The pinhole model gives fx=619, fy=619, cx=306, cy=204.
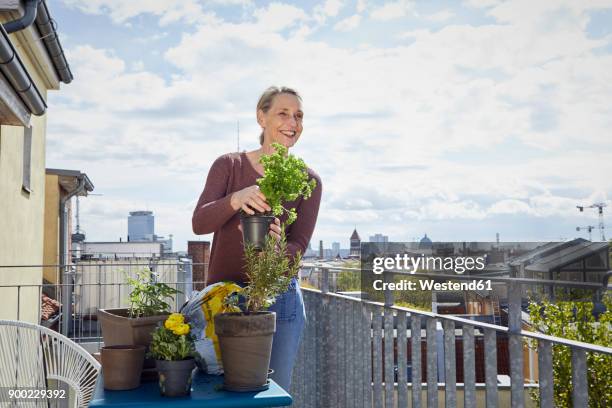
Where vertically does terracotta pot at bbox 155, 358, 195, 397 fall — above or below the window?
below

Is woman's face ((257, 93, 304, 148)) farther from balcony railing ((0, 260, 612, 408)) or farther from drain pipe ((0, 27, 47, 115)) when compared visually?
drain pipe ((0, 27, 47, 115))

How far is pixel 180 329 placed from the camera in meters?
1.47

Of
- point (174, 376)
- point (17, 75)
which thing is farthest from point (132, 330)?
point (17, 75)

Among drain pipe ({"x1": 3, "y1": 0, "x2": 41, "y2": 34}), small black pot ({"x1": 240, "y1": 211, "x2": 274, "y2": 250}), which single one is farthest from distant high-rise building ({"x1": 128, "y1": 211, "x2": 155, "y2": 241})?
small black pot ({"x1": 240, "y1": 211, "x2": 274, "y2": 250})

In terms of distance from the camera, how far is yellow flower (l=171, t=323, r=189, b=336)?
4.82 ft

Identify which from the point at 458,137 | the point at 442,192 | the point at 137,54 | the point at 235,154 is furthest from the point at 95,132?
the point at 442,192

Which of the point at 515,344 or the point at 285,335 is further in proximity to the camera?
the point at 285,335

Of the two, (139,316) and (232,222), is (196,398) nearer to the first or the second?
(139,316)

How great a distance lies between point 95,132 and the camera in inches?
940

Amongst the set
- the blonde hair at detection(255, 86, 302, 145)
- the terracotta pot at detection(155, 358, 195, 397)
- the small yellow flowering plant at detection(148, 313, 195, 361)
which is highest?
the blonde hair at detection(255, 86, 302, 145)

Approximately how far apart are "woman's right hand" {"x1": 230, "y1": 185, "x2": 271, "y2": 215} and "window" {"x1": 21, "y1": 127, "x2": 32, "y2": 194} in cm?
650

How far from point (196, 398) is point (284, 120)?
100cm

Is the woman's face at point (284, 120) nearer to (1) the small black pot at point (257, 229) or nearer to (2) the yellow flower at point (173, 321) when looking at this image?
(1) the small black pot at point (257, 229)

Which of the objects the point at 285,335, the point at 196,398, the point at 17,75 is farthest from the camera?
the point at 17,75
